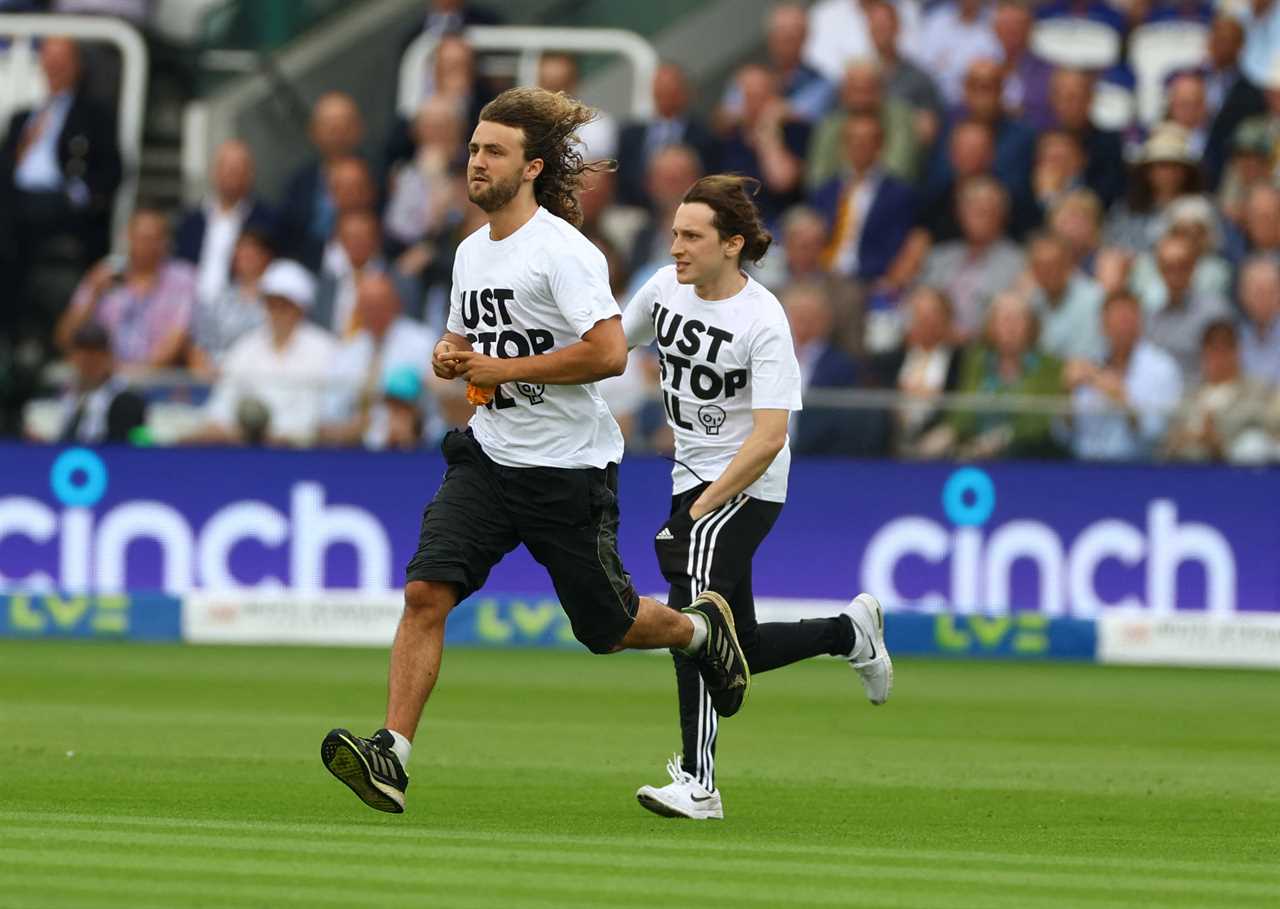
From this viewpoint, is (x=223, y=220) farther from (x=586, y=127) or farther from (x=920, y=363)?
(x=920, y=363)

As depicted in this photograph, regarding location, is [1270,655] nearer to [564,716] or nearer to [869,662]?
[564,716]

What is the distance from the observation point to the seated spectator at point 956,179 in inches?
654

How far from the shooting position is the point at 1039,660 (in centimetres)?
1525

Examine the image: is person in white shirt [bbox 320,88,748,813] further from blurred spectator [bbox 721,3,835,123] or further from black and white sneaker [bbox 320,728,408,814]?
blurred spectator [bbox 721,3,835,123]

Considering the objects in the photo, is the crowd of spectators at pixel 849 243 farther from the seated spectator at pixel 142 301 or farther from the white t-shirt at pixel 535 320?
the white t-shirt at pixel 535 320

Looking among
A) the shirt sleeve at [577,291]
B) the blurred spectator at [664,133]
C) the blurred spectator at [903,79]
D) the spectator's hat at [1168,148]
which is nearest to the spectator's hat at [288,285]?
the blurred spectator at [664,133]

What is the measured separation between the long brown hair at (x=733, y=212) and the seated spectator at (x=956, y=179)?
8.46 m

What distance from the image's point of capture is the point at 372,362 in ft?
53.8

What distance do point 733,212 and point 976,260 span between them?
27.6 feet

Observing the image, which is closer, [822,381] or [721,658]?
[721,658]

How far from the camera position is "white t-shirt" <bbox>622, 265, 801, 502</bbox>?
8.16 metres

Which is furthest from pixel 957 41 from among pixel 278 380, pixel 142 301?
pixel 142 301

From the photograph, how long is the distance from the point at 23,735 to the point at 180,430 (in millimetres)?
6285

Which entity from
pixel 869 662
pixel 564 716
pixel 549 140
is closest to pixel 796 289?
pixel 564 716
